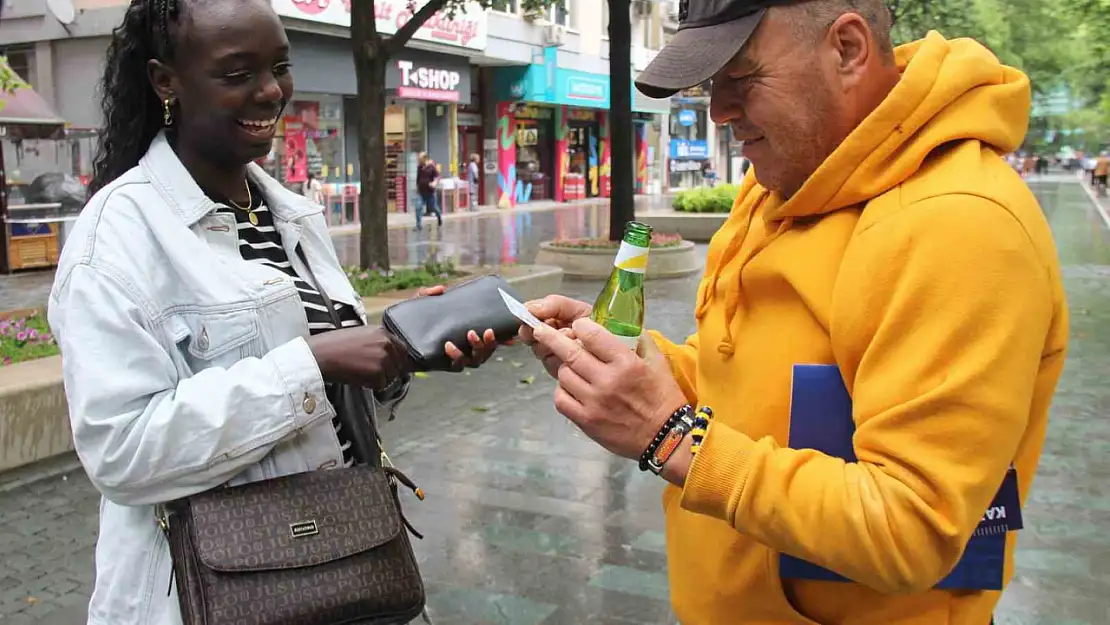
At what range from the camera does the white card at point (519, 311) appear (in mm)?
1796

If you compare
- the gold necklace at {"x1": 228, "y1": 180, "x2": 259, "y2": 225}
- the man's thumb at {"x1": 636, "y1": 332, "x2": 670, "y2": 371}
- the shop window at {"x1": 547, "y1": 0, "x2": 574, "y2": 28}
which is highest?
the shop window at {"x1": 547, "y1": 0, "x2": 574, "y2": 28}

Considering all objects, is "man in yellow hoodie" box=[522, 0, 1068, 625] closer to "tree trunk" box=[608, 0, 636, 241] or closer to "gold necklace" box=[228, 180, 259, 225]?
"gold necklace" box=[228, 180, 259, 225]

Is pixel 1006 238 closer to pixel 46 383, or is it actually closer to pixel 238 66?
pixel 238 66

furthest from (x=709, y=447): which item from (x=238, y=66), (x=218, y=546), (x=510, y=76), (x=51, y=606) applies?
(x=510, y=76)

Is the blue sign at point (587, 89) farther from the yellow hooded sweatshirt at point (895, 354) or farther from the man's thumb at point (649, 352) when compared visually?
the yellow hooded sweatshirt at point (895, 354)

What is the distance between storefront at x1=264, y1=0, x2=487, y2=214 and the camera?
22812mm

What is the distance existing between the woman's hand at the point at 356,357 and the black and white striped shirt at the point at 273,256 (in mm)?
203

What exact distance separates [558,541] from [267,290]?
10.2 ft

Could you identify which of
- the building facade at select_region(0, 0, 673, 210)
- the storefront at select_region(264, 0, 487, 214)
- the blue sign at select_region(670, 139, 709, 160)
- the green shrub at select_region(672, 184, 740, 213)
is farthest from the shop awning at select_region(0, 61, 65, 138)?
the blue sign at select_region(670, 139, 709, 160)

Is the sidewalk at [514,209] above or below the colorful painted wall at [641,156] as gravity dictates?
below

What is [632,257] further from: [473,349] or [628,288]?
[473,349]

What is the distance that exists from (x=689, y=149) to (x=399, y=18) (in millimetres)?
22216

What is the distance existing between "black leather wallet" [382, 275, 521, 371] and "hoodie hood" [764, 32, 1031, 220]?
2.68 feet

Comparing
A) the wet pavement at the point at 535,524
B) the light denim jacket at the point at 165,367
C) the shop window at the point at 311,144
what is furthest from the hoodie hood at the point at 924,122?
the shop window at the point at 311,144
